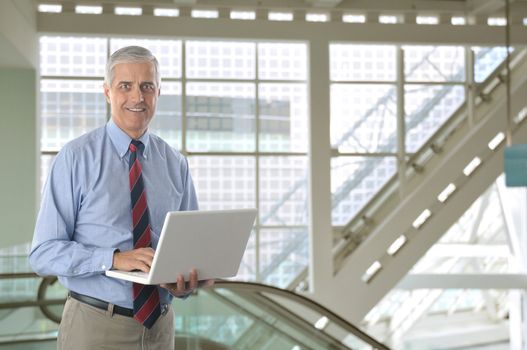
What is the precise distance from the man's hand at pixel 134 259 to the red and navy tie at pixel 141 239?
12 centimetres

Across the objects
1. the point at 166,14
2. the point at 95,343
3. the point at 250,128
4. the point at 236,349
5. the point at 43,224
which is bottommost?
the point at 236,349

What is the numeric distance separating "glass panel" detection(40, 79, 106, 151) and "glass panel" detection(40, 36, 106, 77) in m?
0.13

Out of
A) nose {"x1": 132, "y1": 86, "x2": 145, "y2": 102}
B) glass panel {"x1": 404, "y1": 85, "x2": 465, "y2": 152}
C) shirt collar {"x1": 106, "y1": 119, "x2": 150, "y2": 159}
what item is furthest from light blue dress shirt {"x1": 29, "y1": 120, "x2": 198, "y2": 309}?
glass panel {"x1": 404, "y1": 85, "x2": 465, "y2": 152}

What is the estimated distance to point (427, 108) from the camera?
39.7 ft

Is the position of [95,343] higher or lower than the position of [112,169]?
lower

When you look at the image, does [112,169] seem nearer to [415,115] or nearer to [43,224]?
[43,224]

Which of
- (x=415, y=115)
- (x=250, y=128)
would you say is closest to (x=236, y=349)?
(x=250, y=128)

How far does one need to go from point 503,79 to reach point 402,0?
2009 mm

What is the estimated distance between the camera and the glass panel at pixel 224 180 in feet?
37.7

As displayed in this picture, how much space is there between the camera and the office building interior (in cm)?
1062

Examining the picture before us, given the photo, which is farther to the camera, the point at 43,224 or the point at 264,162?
the point at 264,162

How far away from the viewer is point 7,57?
9.78 meters

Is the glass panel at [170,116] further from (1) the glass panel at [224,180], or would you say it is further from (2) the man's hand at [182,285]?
(2) the man's hand at [182,285]

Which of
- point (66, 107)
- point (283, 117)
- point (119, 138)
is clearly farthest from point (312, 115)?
point (119, 138)
